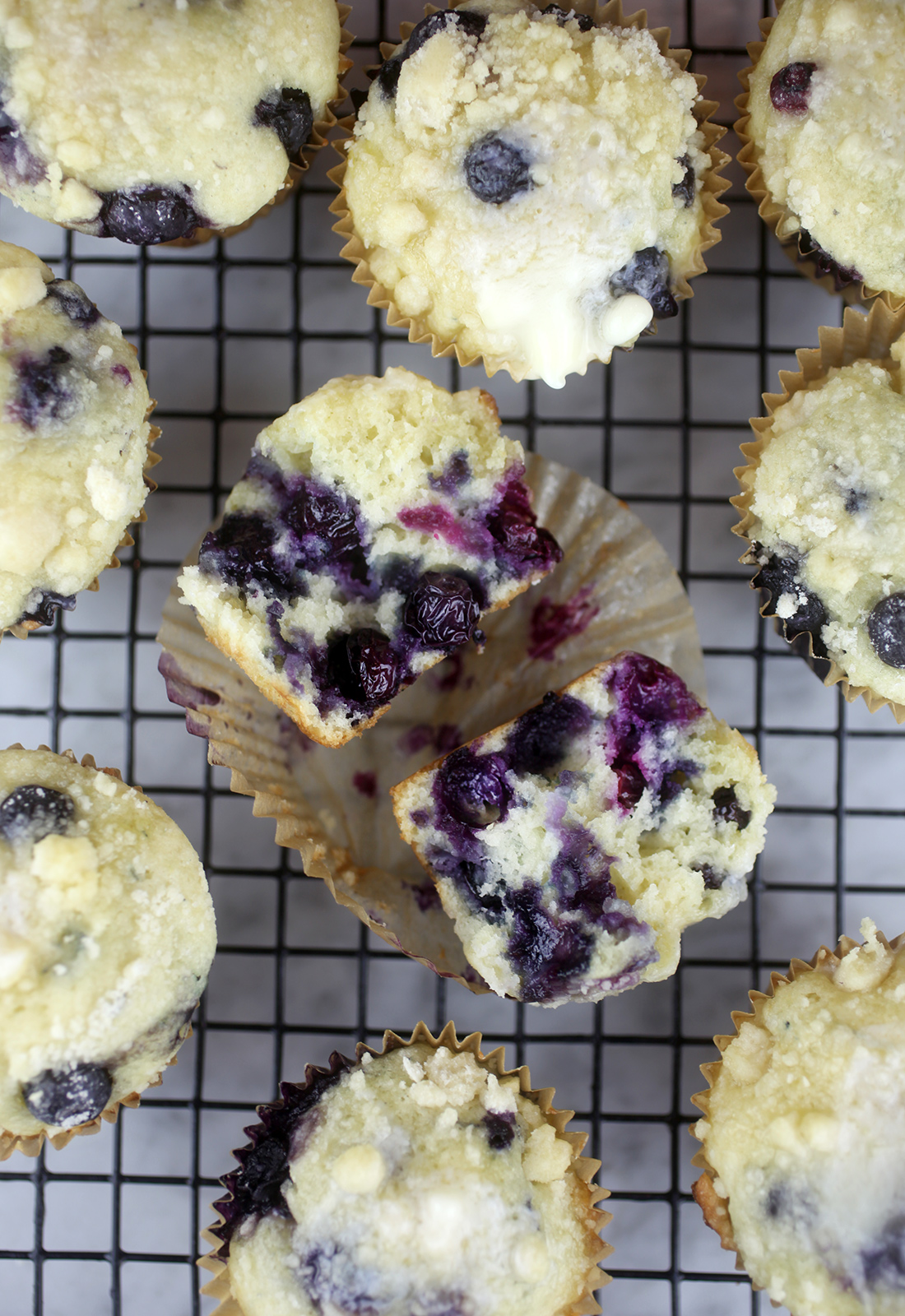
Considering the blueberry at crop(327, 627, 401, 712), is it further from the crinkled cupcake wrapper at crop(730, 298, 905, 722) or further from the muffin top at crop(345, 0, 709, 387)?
the crinkled cupcake wrapper at crop(730, 298, 905, 722)

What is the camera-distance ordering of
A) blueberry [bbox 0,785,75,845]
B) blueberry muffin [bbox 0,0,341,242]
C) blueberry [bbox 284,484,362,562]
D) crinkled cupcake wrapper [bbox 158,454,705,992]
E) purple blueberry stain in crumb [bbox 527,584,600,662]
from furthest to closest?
1. purple blueberry stain in crumb [bbox 527,584,600,662]
2. crinkled cupcake wrapper [bbox 158,454,705,992]
3. blueberry [bbox 284,484,362,562]
4. blueberry [bbox 0,785,75,845]
5. blueberry muffin [bbox 0,0,341,242]

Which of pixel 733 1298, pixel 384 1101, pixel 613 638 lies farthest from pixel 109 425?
pixel 733 1298

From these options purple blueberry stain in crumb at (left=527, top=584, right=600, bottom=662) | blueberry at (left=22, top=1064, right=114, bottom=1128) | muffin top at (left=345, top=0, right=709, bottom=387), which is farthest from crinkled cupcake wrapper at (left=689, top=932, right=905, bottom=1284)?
muffin top at (left=345, top=0, right=709, bottom=387)

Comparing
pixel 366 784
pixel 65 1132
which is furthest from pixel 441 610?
pixel 65 1132

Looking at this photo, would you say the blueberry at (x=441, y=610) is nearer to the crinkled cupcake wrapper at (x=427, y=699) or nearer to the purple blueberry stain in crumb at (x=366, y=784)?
the crinkled cupcake wrapper at (x=427, y=699)

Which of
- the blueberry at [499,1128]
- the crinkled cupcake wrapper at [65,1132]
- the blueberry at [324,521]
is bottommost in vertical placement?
the crinkled cupcake wrapper at [65,1132]

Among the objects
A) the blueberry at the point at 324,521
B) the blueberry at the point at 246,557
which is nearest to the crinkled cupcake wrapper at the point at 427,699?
the blueberry at the point at 246,557
